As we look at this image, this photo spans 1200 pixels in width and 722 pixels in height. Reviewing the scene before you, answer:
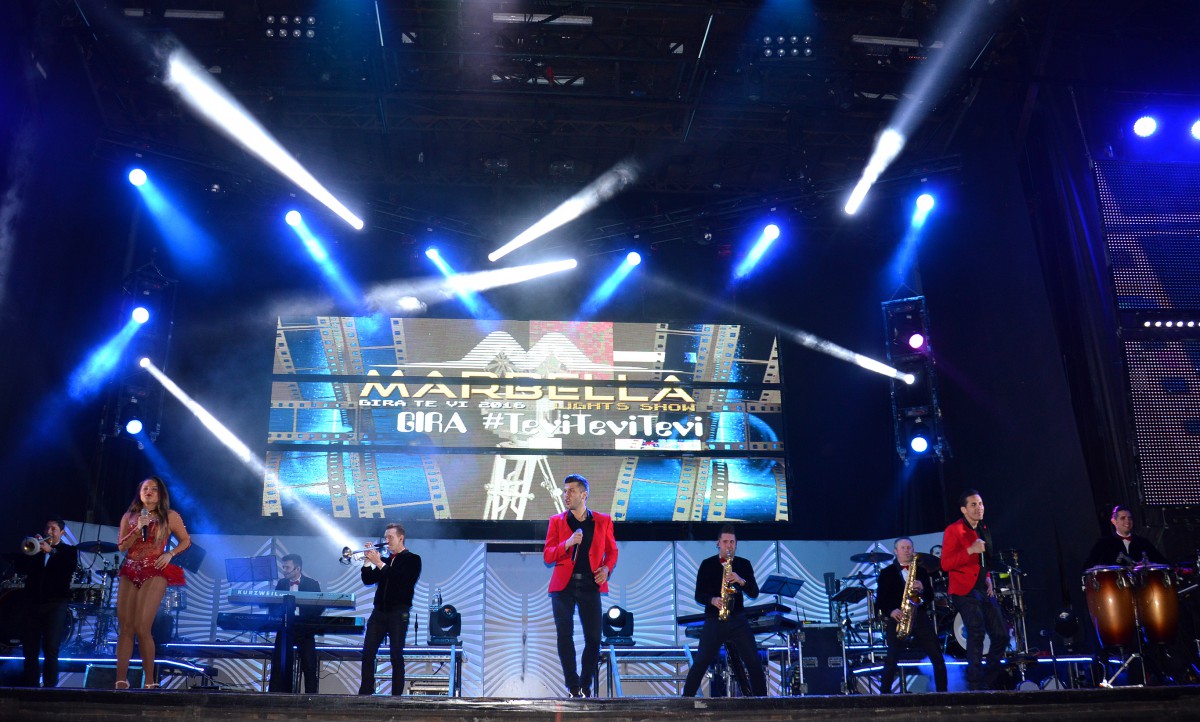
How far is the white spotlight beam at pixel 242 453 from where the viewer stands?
37.6 ft

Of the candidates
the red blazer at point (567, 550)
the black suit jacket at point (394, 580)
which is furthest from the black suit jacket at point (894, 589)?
the black suit jacket at point (394, 580)

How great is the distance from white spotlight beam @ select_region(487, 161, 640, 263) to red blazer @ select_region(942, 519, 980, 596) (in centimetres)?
676

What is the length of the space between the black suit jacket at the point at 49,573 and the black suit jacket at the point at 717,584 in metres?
4.91

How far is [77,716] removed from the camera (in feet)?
13.5

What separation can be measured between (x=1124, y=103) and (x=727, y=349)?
531 cm

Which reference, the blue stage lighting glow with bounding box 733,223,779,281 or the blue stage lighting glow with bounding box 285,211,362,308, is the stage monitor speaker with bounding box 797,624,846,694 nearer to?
the blue stage lighting glow with bounding box 733,223,779,281

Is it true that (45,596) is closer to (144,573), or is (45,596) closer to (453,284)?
(144,573)

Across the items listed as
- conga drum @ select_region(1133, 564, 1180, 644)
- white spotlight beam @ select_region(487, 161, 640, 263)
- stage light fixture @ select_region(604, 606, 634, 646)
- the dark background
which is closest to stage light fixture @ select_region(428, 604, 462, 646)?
stage light fixture @ select_region(604, 606, 634, 646)

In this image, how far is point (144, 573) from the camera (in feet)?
20.6

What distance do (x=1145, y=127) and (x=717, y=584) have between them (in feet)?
23.0

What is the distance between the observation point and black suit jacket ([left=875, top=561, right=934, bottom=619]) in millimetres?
7449

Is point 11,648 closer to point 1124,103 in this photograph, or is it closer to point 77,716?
point 77,716

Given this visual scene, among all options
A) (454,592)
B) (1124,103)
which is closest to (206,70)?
(454,592)

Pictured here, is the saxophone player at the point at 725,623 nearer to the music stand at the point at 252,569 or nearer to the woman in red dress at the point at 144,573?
the woman in red dress at the point at 144,573
